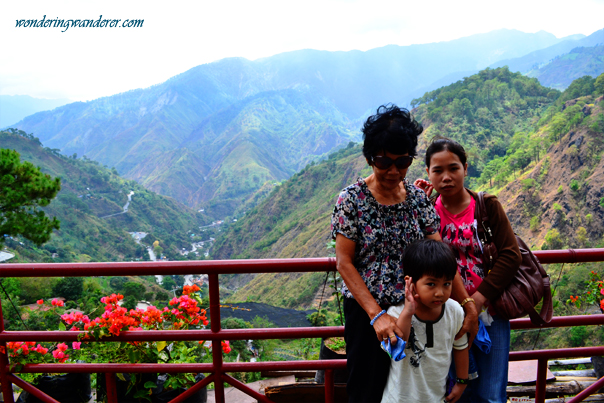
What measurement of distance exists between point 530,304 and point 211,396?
199cm

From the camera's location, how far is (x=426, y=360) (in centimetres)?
153

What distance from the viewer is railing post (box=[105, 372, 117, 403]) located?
2.08m

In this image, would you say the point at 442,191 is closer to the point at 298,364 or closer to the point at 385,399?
the point at 385,399

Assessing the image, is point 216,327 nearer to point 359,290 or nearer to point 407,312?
point 359,290

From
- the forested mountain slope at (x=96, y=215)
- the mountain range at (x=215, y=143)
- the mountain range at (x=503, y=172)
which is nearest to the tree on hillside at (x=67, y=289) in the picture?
the mountain range at (x=503, y=172)

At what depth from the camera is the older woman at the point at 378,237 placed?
1.48 meters

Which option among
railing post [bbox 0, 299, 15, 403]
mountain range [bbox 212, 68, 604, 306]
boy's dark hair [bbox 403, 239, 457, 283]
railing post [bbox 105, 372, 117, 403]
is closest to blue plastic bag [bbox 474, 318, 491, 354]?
boy's dark hair [bbox 403, 239, 457, 283]

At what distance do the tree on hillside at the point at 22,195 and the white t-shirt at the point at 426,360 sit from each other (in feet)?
62.9

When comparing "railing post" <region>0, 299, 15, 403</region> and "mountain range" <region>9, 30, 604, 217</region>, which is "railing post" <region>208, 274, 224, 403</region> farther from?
"mountain range" <region>9, 30, 604, 217</region>

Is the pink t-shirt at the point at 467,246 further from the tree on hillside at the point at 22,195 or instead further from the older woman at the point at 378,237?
the tree on hillside at the point at 22,195

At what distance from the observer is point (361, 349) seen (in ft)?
5.22

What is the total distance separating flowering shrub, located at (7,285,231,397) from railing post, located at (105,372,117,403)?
93 mm

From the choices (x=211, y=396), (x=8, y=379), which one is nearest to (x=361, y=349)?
(x=211, y=396)

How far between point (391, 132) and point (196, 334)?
51.2 inches
